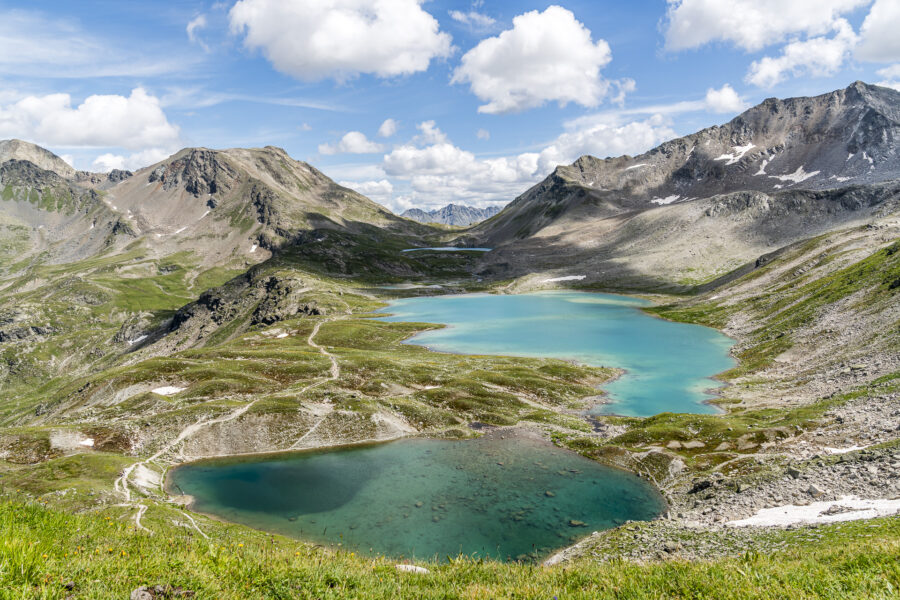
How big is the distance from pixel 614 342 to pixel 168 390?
106m

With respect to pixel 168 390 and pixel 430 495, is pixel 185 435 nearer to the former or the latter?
pixel 168 390

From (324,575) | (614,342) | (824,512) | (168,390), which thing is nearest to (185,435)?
(168,390)

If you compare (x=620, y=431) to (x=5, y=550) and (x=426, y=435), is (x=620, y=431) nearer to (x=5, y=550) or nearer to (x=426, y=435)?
(x=426, y=435)

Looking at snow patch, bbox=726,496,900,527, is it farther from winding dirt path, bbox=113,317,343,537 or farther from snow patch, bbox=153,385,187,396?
snow patch, bbox=153,385,187,396

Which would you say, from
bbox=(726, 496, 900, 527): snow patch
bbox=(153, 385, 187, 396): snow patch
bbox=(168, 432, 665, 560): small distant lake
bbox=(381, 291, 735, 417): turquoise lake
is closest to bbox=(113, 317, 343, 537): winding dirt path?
bbox=(168, 432, 665, 560): small distant lake

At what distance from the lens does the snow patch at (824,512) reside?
27.1m

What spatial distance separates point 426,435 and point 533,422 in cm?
1656

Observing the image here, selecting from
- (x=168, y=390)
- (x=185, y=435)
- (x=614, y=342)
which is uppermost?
(x=168, y=390)

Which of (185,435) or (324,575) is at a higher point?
(324,575)

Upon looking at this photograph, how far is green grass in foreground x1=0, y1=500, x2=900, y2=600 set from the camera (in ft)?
25.7

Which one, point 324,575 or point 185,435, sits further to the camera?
point 185,435

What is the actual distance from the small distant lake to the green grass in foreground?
2381 cm

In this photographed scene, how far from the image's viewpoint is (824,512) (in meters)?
29.6

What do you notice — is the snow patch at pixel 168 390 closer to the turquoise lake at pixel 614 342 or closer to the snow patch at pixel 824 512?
the turquoise lake at pixel 614 342
